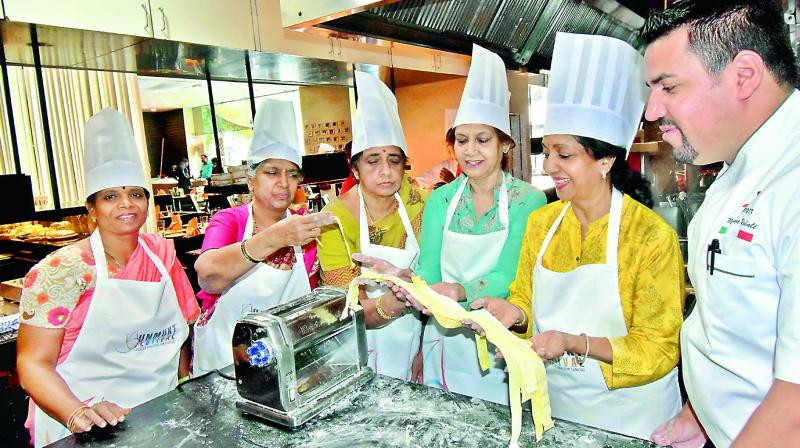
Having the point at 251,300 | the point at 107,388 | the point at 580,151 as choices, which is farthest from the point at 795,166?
the point at 107,388

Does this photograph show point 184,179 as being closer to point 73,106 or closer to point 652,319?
point 73,106

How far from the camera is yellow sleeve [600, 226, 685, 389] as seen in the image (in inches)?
55.5

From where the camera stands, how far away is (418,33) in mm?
1572

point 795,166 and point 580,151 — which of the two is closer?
point 795,166

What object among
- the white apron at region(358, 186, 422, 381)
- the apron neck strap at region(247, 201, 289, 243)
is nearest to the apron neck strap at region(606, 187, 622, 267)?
the white apron at region(358, 186, 422, 381)

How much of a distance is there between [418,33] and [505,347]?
3.23 feet

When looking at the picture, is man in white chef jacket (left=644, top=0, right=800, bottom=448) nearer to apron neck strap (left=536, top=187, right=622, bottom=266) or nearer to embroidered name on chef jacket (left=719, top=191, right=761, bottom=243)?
embroidered name on chef jacket (left=719, top=191, right=761, bottom=243)

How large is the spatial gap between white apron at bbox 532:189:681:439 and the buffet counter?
14.0 inches

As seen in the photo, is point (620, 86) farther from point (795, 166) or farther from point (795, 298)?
point (795, 298)

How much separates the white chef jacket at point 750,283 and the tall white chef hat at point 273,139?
1.58 metres

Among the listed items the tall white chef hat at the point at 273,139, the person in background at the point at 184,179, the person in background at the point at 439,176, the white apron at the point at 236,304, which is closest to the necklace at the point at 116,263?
the white apron at the point at 236,304

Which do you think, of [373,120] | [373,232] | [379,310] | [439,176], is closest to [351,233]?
[373,232]

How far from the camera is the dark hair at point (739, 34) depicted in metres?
0.98

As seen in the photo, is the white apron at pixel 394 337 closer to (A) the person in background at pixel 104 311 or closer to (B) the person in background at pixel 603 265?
(B) the person in background at pixel 603 265
